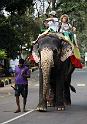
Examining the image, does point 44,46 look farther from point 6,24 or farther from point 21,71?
point 6,24

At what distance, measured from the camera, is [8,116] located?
15211 millimetres

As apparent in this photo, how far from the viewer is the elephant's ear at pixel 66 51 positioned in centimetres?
1655

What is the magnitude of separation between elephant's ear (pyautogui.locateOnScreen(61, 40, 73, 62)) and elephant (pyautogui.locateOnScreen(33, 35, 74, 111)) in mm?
95

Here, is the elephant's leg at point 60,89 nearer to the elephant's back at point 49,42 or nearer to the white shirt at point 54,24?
the elephant's back at point 49,42

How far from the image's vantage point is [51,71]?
1653 centimetres

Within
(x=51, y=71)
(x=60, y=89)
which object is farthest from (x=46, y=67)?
(x=60, y=89)

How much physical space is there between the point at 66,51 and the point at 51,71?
794 millimetres

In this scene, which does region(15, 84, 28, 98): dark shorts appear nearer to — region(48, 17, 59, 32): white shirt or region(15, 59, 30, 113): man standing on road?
region(15, 59, 30, 113): man standing on road

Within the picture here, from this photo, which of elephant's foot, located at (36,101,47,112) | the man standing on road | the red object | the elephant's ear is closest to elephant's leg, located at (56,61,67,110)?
the elephant's ear

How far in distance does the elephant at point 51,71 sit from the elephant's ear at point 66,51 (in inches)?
3.8

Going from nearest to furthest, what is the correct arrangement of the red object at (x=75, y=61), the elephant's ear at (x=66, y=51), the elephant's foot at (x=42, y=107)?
the elephant's foot at (x=42, y=107), the elephant's ear at (x=66, y=51), the red object at (x=75, y=61)

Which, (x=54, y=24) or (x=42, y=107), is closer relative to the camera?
(x=42, y=107)

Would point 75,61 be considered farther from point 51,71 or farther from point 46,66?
point 46,66

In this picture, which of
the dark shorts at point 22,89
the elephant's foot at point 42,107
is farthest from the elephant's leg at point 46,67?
the dark shorts at point 22,89
